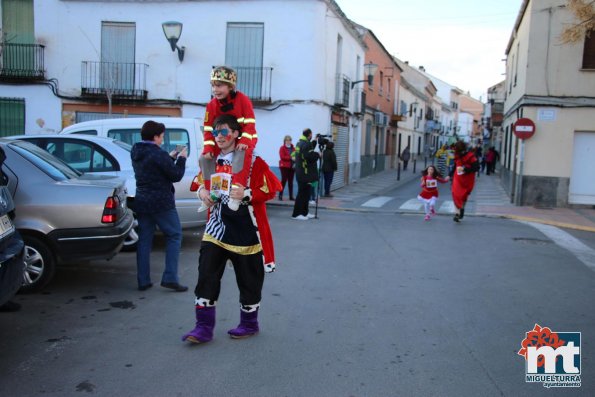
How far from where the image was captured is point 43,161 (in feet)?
19.1

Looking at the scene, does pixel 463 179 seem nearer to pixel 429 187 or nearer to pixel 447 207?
pixel 429 187

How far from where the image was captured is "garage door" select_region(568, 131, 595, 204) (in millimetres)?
14977

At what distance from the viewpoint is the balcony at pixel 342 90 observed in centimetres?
1875

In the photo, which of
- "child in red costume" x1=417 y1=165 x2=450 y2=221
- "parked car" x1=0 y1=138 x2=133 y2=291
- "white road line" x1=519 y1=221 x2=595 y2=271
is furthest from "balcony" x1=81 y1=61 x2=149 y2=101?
"parked car" x1=0 y1=138 x2=133 y2=291

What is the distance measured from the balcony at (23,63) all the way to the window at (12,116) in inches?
28.0

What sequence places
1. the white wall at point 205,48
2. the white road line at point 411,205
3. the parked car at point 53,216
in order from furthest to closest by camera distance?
the white wall at point 205,48 < the white road line at point 411,205 < the parked car at point 53,216

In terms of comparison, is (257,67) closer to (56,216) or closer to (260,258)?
(56,216)

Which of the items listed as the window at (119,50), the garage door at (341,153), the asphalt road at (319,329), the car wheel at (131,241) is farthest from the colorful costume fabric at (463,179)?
the window at (119,50)

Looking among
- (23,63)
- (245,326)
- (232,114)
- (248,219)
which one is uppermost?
(23,63)

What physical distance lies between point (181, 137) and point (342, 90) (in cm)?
1153

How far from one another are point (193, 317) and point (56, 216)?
1.78 m

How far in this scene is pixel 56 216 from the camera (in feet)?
18.0


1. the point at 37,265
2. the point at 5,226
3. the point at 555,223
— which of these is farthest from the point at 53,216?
the point at 555,223

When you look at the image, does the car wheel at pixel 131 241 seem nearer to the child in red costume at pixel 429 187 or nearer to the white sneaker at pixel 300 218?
the white sneaker at pixel 300 218
